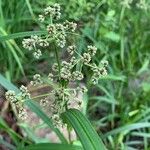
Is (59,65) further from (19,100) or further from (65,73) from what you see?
(19,100)

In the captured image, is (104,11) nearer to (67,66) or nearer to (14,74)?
(14,74)

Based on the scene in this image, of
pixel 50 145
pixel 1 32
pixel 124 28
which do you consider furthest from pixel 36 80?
pixel 124 28

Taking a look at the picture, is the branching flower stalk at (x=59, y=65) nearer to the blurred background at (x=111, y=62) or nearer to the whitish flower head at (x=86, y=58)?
the whitish flower head at (x=86, y=58)

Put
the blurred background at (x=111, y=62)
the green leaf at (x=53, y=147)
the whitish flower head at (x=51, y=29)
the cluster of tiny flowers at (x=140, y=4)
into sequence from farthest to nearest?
the cluster of tiny flowers at (x=140, y=4), the blurred background at (x=111, y=62), the green leaf at (x=53, y=147), the whitish flower head at (x=51, y=29)

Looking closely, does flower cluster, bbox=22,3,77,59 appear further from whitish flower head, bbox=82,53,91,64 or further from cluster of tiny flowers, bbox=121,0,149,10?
cluster of tiny flowers, bbox=121,0,149,10

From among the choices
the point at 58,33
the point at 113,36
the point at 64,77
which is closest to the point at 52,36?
the point at 58,33

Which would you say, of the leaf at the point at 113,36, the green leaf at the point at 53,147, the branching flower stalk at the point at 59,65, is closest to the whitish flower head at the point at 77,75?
the branching flower stalk at the point at 59,65

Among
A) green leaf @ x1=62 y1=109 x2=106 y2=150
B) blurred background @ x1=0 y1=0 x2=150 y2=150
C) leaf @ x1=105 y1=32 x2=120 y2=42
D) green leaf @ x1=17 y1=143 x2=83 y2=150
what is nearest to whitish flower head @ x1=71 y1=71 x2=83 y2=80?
green leaf @ x1=62 y1=109 x2=106 y2=150
